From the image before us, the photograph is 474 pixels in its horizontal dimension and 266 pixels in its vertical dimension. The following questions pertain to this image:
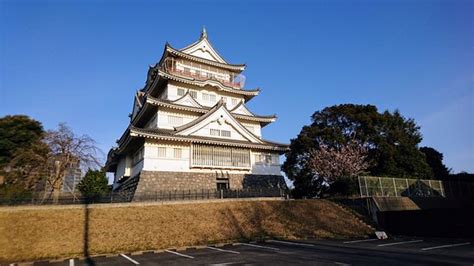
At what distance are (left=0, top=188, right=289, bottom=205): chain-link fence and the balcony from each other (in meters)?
13.1

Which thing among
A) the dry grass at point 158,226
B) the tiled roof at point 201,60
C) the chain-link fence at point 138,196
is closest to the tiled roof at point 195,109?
the tiled roof at point 201,60

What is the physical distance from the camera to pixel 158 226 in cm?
1694

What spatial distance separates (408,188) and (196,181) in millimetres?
19152

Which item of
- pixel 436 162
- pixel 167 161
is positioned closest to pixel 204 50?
pixel 167 161

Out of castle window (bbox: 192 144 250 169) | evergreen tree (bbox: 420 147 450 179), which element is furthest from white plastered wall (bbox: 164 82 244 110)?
evergreen tree (bbox: 420 147 450 179)

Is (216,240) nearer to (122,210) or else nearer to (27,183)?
(122,210)

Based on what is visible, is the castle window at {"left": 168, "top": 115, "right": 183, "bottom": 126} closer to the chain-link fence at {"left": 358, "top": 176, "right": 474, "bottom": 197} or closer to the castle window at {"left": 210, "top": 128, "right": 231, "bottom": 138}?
the castle window at {"left": 210, "top": 128, "right": 231, "bottom": 138}

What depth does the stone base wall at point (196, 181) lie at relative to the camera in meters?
23.4

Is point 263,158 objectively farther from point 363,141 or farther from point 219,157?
point 363,141

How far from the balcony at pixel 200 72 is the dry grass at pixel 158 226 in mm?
15807

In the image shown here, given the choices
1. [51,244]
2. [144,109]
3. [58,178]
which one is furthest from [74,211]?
[144,109]

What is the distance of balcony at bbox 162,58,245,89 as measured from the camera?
103 feet

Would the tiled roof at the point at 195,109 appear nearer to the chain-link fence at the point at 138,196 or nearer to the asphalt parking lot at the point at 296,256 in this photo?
the chain-link fence at the point at 138,196

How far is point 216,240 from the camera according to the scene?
16.2m
